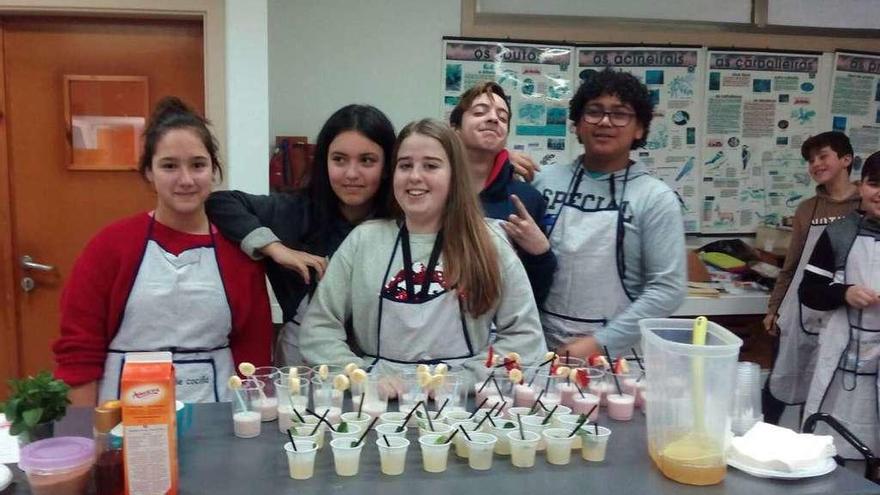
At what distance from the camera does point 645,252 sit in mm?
2102

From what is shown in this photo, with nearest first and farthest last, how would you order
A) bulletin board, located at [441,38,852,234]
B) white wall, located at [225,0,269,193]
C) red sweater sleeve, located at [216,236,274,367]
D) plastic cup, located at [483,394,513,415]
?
plastic cup, located at [483,394,513,415]
red sweater sleeve, located at [216,236,274,367]
white wall, located at [225,0,269,193]
bulletin board, located at [441,38,852,234]

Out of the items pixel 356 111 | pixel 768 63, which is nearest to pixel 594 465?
pixel 356 111

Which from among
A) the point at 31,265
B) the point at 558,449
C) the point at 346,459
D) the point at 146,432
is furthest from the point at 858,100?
the point at 31,265

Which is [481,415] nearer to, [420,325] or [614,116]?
[420,325]

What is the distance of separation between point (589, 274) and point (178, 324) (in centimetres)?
Answer: 120

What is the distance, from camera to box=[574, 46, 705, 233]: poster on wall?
3.82 m

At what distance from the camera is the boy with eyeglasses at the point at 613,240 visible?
205cm

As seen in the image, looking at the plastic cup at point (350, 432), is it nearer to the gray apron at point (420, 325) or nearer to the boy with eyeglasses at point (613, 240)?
the gray apron at point (420, 325)

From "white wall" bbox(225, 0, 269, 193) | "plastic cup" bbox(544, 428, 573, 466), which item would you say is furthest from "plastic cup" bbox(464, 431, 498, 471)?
"white wall" bbox(225, 0, 269, 193)

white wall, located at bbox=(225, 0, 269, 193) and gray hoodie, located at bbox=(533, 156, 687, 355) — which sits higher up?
white wall, located at bbox=(225, 0, 269, 193)

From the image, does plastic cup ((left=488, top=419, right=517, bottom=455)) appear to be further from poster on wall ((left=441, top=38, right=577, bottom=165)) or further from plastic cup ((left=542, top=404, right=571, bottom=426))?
poster on wall ((left=441, top=38, right=577, bottom=165))

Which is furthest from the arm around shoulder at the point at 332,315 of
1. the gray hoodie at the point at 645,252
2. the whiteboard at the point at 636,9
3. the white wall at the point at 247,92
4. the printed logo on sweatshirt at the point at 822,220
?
the printed logo on sweatshirt at the point at 822,220

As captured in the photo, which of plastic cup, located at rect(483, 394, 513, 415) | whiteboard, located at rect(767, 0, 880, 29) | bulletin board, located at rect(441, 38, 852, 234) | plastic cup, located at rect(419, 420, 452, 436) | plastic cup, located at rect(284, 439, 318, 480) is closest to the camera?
plastic cup, located at rect(284, 439, 318, 480)

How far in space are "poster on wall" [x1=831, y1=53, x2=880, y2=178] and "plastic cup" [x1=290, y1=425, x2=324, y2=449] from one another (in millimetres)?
3946
